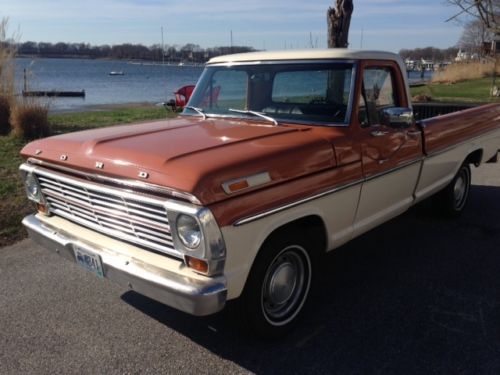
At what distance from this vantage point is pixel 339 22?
32.1 feet

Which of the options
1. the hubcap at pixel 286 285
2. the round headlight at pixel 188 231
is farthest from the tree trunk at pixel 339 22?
the round headlight at pixel 188 231

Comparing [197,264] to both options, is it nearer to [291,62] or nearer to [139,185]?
[139,185]

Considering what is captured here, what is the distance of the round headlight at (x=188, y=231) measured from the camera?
9.10 feet

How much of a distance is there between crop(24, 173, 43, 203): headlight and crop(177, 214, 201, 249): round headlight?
1.61 meters

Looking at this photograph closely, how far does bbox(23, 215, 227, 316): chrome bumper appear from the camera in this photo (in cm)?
277

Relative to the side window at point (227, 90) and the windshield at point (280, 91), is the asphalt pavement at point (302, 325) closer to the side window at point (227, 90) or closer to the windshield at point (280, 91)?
the windshield at point (280, 91)

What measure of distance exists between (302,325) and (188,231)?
4.32ft

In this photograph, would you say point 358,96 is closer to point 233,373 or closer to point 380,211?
point 380,211

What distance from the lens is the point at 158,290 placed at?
2877 millimetres

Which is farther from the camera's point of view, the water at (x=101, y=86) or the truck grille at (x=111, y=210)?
the water at (x=101, y=86)

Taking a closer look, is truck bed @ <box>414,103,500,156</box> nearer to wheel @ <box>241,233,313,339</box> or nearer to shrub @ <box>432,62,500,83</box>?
wheel @ <box>241,233,313,339</box>

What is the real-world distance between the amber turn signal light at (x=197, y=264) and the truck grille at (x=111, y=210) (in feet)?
0.27

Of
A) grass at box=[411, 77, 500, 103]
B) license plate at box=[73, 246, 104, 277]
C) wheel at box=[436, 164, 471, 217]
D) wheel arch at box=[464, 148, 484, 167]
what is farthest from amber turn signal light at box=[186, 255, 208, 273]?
grass at box=[411, 77, 500, 103]

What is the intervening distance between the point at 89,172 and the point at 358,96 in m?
2.13
